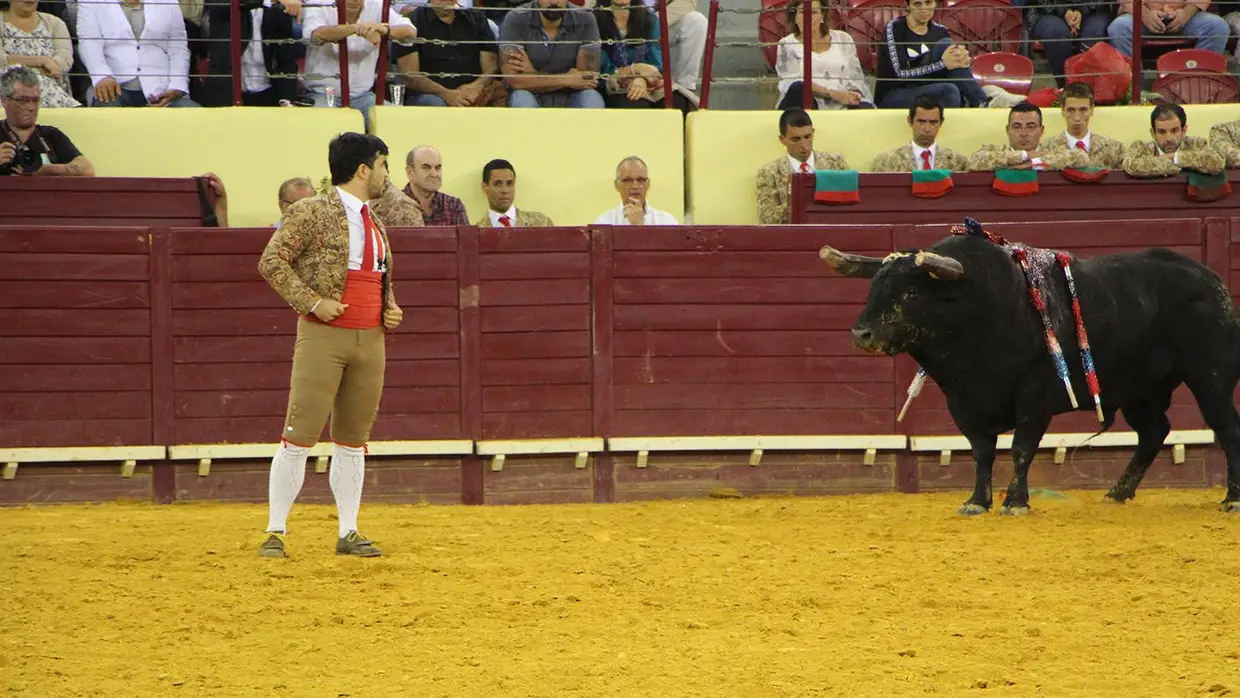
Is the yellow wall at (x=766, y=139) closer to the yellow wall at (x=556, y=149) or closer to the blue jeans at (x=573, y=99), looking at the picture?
the yellow wall at (x=556, y=149)

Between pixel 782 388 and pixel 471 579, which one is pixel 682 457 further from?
pixel 471 579

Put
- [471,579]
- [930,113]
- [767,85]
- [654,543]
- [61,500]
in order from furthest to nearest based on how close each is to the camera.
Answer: [767,85] < [930,113] < [61,500] < [654,543] < [471,579]

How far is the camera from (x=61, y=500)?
380 inches

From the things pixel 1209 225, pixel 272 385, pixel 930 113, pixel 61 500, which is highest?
pixel 930 113

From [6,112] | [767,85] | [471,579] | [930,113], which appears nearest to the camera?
[471,579]

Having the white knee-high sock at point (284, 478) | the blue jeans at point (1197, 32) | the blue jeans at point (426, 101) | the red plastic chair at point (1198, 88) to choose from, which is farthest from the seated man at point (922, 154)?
the white knee-high sock at point (284, 478)

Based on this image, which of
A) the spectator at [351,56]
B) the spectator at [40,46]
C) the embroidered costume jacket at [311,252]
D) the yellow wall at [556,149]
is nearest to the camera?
the embroidered costume jacket at [311,252]

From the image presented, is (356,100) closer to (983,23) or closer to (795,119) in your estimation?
(795,119)

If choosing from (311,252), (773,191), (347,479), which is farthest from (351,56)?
(347,479)

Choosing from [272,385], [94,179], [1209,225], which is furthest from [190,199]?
[1209,225]

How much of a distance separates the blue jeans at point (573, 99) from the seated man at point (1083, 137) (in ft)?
10.5

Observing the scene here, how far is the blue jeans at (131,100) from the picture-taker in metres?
11.6

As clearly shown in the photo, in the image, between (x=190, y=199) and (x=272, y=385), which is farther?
(x=190, y=199)

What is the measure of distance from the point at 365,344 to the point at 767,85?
723cm
